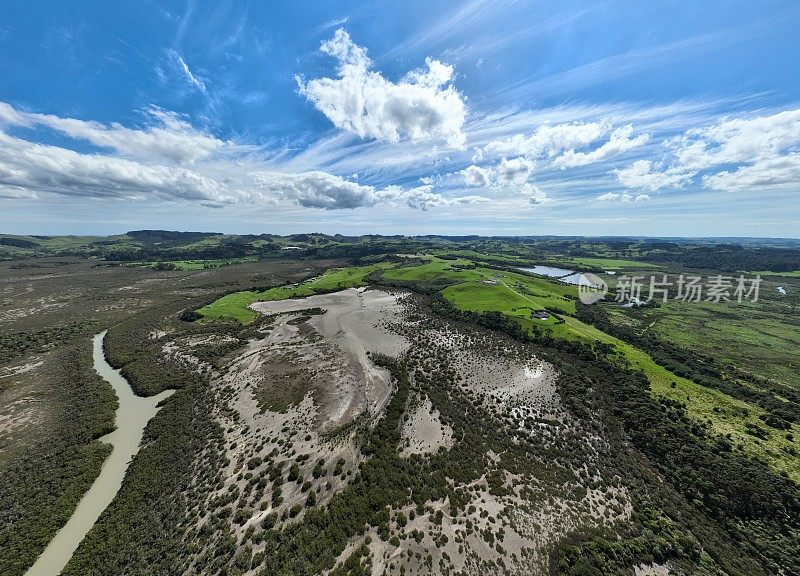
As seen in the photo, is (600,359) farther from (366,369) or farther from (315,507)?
(315,507)

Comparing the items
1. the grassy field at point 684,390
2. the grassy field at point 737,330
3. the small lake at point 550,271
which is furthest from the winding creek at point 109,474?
the small lake at point 550,271

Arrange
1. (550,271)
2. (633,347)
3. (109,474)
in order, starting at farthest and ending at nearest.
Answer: (550,271) → (633,347) → (109,474)

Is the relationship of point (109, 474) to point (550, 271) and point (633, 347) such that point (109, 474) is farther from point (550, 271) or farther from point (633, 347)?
point (550, 271)

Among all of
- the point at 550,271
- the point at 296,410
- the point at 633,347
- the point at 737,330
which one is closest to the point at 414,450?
the point at 296,410

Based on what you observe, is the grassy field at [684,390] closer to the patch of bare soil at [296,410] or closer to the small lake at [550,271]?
the patch of bare soil at [296,410]

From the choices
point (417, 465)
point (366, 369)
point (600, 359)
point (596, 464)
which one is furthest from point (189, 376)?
point (600, 359)

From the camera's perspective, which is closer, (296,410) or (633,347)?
(296,410)

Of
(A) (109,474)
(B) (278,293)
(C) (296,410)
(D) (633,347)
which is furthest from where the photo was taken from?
(B) (278,293)
